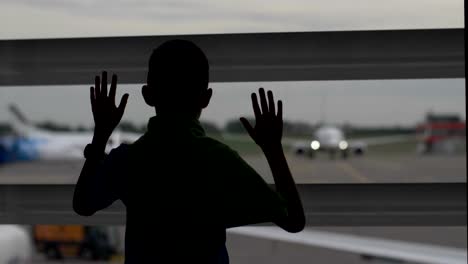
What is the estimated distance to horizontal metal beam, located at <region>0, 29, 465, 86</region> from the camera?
42.7 inches

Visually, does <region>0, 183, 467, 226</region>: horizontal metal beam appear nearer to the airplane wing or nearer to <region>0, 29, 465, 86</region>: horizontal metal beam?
<region>0, 29, 465, 86</region>: horizontal metal beam

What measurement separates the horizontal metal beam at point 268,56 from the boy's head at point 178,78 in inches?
10.0

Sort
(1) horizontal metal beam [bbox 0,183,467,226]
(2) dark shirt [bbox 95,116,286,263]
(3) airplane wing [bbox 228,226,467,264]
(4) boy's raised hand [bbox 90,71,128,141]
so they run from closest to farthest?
(2) dark shirt [bbox 95,116,286,263]
(4) boy's raised hand [bbox 90,71,128,141]
(1) horizontal metal beam [bbox 0,183,467,226]
(3) airplane wing [bbox 228,226,467,264]

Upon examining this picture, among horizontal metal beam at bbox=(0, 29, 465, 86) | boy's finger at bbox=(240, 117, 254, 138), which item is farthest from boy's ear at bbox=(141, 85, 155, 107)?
horizontal metal beam at bbox=(0, 29, 465, 86)

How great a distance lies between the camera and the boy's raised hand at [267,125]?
2.87 feet

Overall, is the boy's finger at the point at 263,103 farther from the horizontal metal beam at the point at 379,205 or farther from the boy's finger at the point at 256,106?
the horizontal metal beam at the point at 379,205

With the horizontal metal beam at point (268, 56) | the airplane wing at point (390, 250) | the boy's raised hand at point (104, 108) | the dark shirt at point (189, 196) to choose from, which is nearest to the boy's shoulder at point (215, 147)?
the dark shirt at point (189, 196)

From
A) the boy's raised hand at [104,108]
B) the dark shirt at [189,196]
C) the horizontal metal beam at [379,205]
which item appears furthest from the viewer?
the horizontal metal beam at [379,205]

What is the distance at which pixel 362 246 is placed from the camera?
7.52 m

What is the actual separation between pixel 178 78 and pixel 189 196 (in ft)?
0.46

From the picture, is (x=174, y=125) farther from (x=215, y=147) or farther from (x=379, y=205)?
(x=379, y=205)

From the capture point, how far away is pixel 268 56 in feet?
3.60

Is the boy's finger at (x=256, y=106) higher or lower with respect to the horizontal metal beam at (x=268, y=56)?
lower

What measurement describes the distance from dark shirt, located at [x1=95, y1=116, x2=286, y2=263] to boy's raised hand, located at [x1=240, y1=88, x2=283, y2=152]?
0.07 meters
